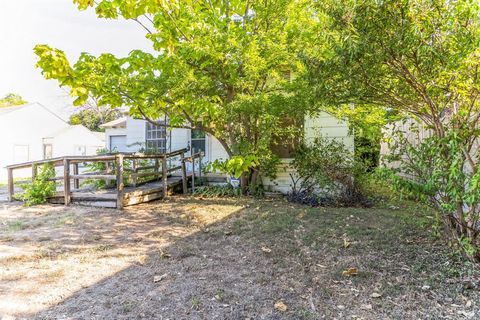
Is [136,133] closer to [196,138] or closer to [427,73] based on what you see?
[196,138]

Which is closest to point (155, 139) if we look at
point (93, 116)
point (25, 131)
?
point (25, 131)

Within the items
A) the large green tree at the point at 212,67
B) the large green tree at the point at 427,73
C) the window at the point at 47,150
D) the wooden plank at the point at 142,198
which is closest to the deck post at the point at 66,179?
the wooden plank at the point at 142,198

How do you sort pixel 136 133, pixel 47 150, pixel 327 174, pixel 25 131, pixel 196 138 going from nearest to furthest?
pixel 327 174
pixel 196 138
pixel 136 133
pixel 25 131
pixel 47 150

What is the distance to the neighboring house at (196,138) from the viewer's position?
7.91 meters

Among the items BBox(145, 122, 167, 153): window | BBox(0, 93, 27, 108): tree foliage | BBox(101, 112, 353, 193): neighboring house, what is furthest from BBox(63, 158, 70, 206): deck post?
BBox(0, 93, 27, 108): tree foliage

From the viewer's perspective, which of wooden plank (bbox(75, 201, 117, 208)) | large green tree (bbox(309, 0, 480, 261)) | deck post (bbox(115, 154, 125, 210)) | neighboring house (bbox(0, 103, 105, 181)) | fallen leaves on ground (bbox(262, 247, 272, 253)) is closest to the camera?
large green tree (bbox(309, 0, 480, 261))

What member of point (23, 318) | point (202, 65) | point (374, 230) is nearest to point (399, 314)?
point (374, 230)

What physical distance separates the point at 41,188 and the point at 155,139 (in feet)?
14.0

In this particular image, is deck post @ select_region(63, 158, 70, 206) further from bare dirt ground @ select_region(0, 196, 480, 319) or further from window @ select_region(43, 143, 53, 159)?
window @ select_region(43, 143, 53, 159)

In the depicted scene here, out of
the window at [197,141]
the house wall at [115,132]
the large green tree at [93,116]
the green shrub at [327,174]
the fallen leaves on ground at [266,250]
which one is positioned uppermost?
the large green tree at [93,116]

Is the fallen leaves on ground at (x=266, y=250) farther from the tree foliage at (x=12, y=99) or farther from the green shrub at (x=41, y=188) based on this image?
the tree foliage at (x=12, y=99)

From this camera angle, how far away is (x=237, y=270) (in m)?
3.30

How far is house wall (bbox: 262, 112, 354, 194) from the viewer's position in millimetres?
7773

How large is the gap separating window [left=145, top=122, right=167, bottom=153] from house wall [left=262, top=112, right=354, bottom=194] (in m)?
4.42
